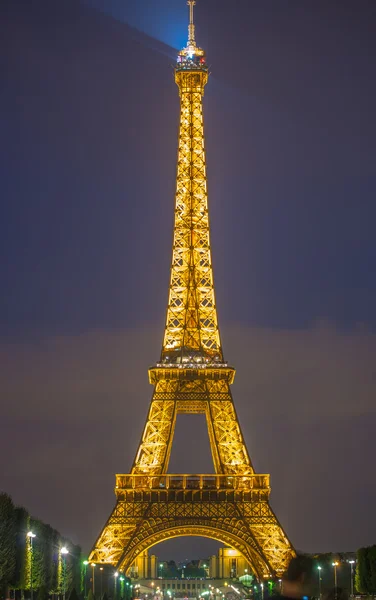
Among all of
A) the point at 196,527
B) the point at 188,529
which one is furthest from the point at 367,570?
the point at 188,529

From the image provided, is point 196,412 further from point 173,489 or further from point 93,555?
point 93,555

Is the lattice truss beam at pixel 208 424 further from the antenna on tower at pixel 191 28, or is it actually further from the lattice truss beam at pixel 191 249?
the antenna on tower at pixel 191 28

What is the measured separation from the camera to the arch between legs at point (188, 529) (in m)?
81.6

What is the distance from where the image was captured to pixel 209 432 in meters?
89.9

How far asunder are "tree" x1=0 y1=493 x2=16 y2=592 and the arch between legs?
2035 centimetres

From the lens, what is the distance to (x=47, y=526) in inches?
3091

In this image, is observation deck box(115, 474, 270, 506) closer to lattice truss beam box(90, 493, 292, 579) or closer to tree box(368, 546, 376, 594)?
lattice truss beam box(90, 493, 292, 579)

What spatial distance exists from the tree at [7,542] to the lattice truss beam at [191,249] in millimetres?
31631

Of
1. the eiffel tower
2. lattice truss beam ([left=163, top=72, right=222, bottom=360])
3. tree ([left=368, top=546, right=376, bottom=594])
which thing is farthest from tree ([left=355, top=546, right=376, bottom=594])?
lattice truss beam ([left=163, top=72, right=222, bottom=360])

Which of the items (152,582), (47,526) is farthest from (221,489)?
(152,582)

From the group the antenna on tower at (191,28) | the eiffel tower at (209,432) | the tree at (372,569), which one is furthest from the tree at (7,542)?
the antenna on tower at (191,28)

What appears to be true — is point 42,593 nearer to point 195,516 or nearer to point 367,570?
point 195,516

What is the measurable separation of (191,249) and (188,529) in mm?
24838

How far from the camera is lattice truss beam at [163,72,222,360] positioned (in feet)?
300
